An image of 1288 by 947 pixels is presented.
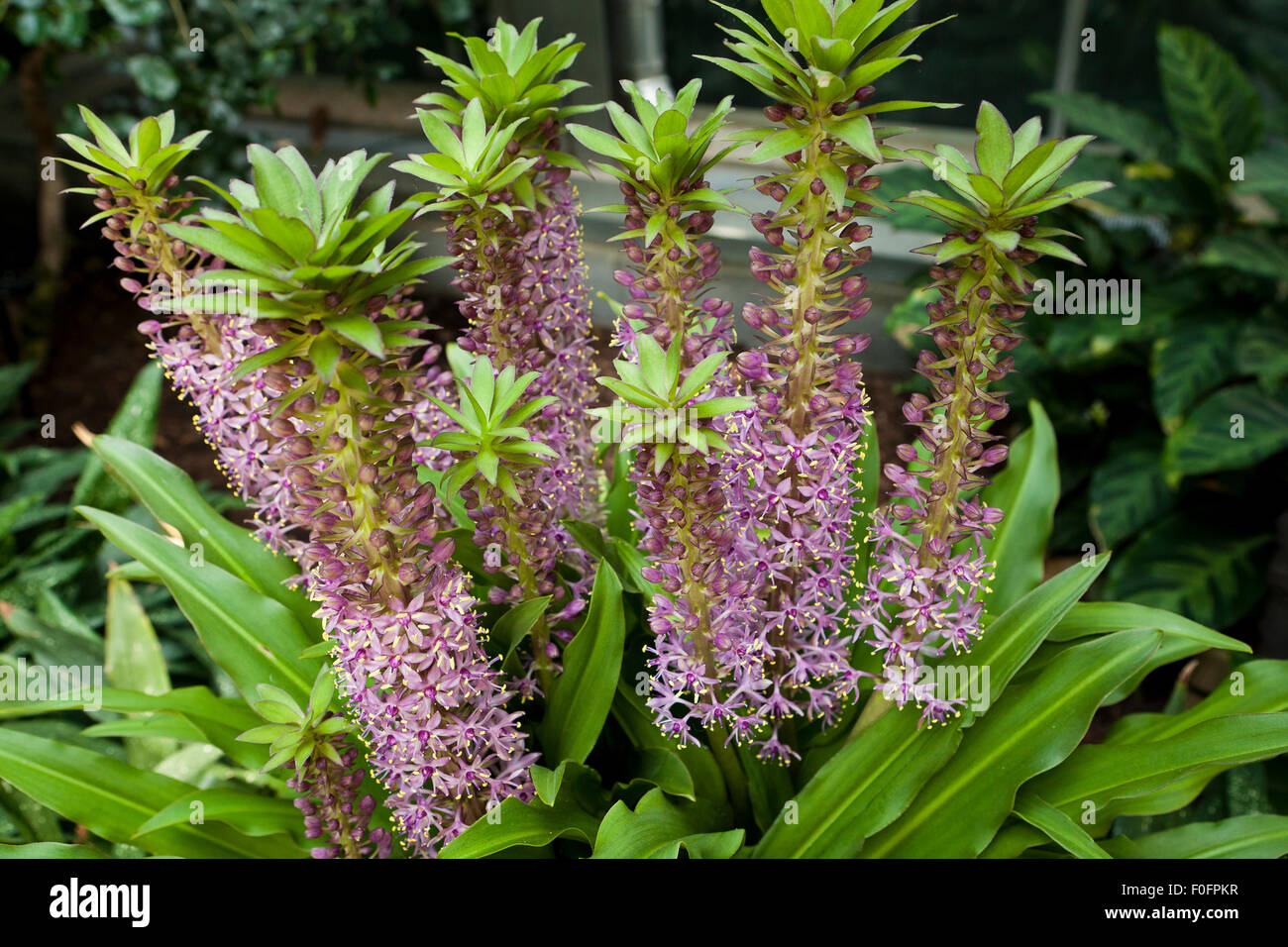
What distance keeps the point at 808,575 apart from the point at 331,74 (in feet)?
18.5

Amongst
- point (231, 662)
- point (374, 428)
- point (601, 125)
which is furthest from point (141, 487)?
point (601, 125)

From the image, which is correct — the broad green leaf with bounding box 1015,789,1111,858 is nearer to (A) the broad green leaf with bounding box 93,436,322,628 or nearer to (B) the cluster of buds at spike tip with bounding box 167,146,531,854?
(B) the cluster of buds at spike tip with bounding box 167,146,531,854

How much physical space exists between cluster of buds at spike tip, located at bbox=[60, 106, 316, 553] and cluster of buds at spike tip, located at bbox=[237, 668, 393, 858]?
263mm

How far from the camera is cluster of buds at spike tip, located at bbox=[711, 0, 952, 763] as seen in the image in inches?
43.1

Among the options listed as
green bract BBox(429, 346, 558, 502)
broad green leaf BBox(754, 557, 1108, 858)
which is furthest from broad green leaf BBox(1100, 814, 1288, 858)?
green bract BBox(429, 346, 558, 502)

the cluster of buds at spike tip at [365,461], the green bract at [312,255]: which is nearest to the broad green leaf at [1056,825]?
the cluster of buds at spike tip at [365,461]

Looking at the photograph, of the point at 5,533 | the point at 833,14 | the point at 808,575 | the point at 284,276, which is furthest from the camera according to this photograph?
the point at 5,533

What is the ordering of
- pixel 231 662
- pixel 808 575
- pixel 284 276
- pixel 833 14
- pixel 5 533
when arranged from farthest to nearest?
pixel 5 533 < pixel 231 662 < pixel 808 575 < pixel 833 14 < pixel 284 276

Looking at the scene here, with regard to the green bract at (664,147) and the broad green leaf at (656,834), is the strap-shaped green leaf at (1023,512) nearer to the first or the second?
the broad green leaf at (656,834)

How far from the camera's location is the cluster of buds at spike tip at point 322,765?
1.25 metres

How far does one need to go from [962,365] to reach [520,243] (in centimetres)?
61

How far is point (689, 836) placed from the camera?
4.51 feet

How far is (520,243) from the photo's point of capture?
4.45ft

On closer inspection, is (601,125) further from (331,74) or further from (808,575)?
(808,575)
